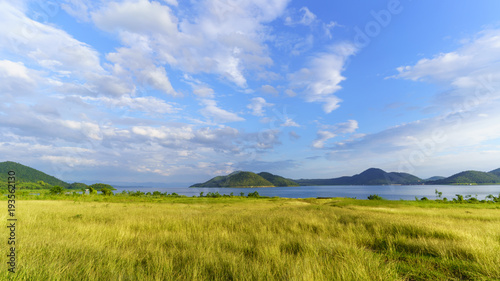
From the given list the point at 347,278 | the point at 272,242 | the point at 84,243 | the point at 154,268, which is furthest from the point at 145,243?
the point at 347,278

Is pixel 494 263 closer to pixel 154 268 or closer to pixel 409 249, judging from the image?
pixel 409 249

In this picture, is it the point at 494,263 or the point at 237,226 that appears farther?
the point at 237,226

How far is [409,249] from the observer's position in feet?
24.3

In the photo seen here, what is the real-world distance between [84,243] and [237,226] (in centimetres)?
637

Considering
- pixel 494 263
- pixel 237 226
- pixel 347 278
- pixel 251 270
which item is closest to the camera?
pixel 347 278

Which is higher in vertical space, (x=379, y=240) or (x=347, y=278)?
(x=347, y=278)

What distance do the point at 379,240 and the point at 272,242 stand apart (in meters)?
4.66

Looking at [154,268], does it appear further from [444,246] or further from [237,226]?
[444,246]

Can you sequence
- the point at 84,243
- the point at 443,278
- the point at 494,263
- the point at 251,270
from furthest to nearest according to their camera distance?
the point at 84,243 → the point at 494,263 → the point at 443,278 → the point at 251,270

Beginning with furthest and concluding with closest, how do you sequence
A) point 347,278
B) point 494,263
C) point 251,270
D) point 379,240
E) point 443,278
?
1. point 379,240
2. point 494,263
3. point 443,278
4. point 251,270
5. point 347,278

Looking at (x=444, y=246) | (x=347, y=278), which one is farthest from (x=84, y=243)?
(x=444, y=246)

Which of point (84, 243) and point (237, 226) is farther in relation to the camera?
point (237, 226)

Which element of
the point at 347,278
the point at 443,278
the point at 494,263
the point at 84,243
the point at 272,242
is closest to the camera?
the point at 347,278

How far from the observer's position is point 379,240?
8625mm
